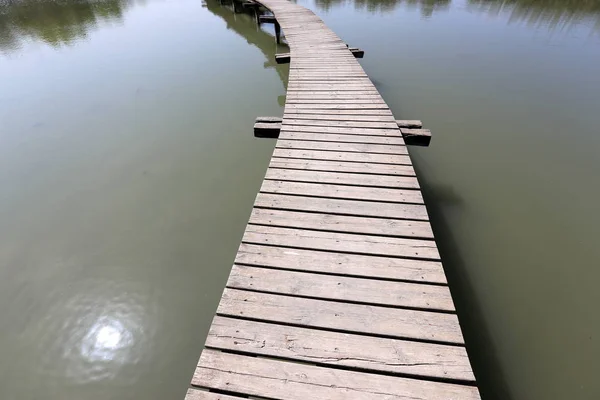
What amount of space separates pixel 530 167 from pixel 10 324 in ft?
20.9

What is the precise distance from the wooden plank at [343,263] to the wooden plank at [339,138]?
167 centimetres

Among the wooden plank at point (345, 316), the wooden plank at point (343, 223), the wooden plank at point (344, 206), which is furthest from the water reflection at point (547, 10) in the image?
the wooden plank at point (345, 316)

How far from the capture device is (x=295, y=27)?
7.64 meters

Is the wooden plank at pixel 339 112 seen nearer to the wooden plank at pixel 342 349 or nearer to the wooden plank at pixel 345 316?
the wooden plank at pixel 345 316

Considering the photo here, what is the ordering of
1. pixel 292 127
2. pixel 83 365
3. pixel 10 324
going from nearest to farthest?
pixel 83 365, pixel 10 324, pixel 292 127

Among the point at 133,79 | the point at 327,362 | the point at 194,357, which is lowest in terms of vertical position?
the point at 194,357

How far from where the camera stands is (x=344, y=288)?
192 cm

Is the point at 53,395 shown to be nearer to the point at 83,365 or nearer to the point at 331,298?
the point at 83,365

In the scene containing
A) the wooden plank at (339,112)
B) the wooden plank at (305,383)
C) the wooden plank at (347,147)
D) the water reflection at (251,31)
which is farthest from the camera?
the water reflection at (251,31)

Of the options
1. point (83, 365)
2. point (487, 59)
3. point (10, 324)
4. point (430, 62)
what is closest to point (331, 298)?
point (83, 365)

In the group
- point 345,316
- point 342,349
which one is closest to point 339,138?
point 345,316

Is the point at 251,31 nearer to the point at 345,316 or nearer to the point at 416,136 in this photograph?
the point at 416,136

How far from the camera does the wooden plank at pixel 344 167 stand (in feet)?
9.62

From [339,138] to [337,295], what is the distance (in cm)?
207
